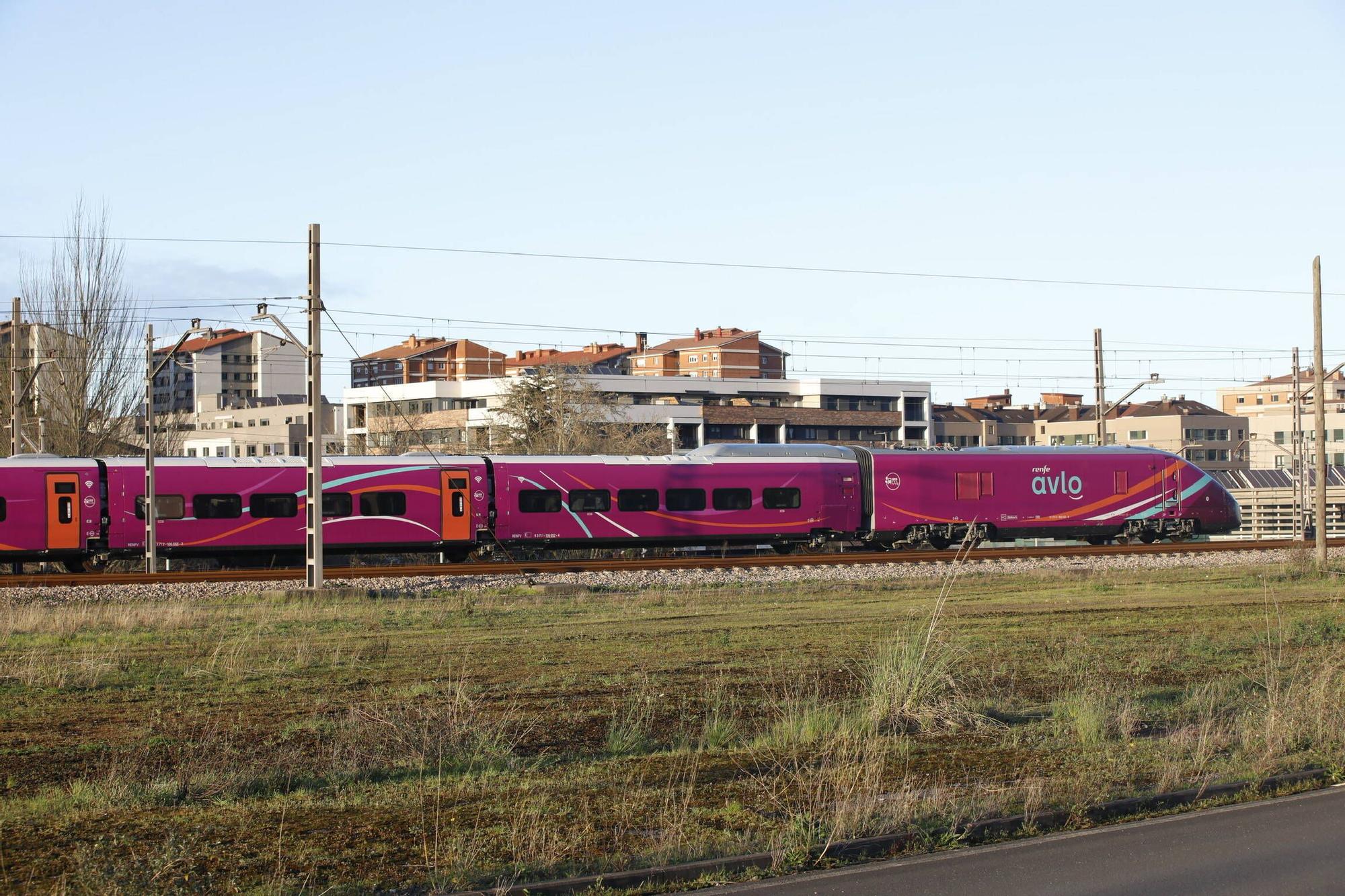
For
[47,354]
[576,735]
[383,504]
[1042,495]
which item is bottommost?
[576,735]

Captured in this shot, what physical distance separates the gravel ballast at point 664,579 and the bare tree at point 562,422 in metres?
34.6

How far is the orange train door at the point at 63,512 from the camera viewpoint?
3173cm

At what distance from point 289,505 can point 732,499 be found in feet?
39.2

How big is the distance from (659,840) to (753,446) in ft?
100

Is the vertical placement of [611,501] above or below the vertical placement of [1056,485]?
below

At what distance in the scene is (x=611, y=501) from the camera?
1438 inches

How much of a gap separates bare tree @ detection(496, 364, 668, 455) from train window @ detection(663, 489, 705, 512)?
93.3ft

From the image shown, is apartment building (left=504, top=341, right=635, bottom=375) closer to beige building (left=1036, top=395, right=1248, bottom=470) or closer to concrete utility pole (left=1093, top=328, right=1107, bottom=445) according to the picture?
beige building (left=1036, top=395, right=1248, bottom=470)

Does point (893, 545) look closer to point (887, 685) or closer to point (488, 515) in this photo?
point (488, 515)

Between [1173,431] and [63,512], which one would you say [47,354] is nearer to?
[63,512]

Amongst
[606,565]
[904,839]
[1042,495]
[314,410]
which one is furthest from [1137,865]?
[1042,495]

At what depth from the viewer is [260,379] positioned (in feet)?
500

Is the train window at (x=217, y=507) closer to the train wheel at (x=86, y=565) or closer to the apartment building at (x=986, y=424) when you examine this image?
the train wheel at (x=86, y=565)

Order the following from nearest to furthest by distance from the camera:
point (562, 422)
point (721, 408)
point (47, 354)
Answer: point (47, 354), point (562, 422), point (721, 408)
